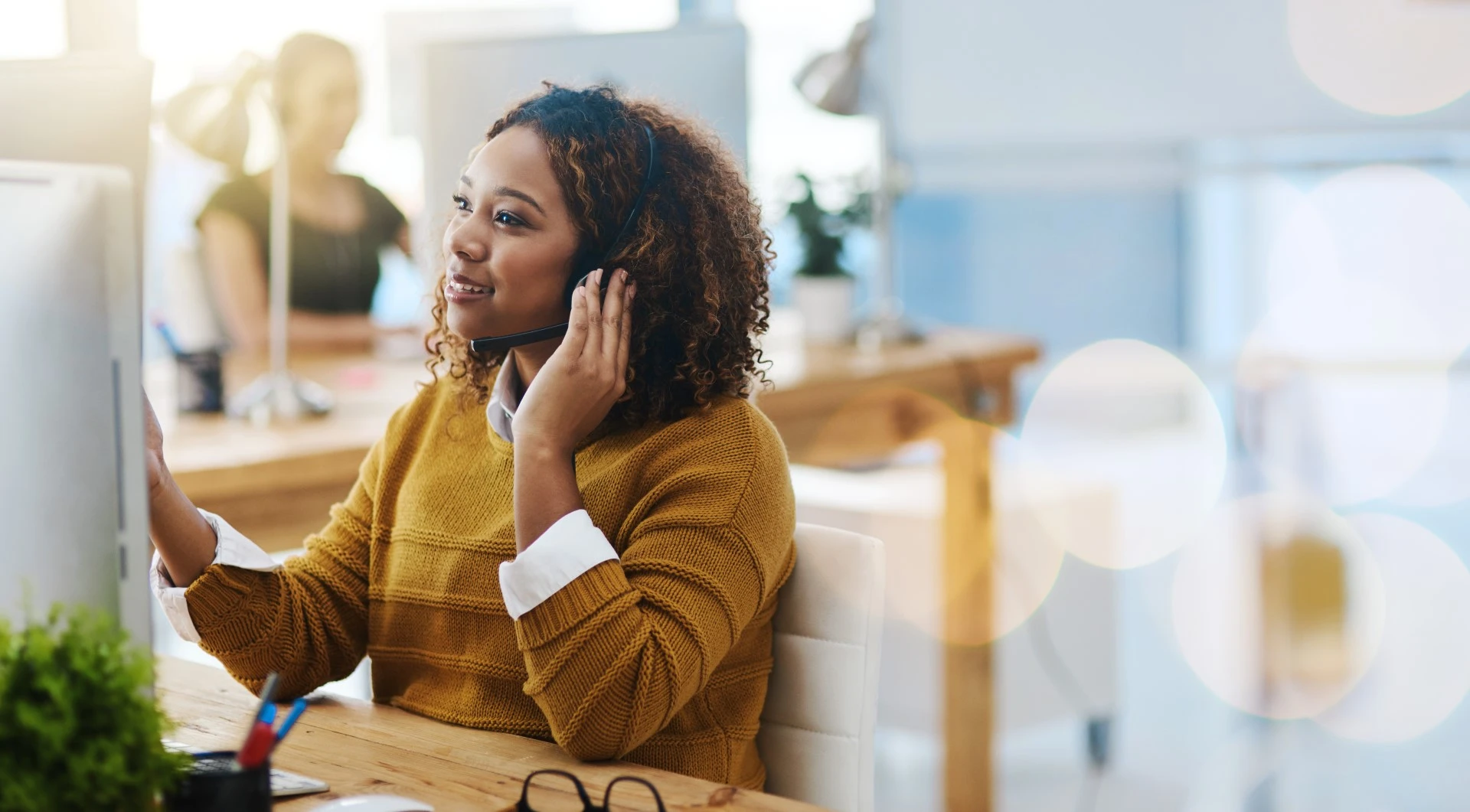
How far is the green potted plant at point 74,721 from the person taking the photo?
676 mm

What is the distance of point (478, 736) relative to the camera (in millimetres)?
1084

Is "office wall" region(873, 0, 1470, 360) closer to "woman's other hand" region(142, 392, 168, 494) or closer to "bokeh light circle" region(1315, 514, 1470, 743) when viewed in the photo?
"bokeh light circle" region(1315, 514, 1470, 743)

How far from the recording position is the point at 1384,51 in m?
2.53

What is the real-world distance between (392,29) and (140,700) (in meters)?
2.72

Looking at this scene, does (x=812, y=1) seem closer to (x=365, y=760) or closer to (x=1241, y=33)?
(x=1241, y=33)

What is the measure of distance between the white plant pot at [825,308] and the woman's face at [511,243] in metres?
2.09

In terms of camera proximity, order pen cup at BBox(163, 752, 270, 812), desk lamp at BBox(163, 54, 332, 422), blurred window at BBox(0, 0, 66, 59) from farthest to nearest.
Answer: blurred window at BBox(0, 0, 66, 59) < desk lamp at BBox(163, 54, 332, 422) < pen cup at BBox(163, 752, 270, 812)

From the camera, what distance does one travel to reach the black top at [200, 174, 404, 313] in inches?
134

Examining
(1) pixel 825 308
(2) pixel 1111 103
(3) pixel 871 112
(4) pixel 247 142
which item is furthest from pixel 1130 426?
(4) pixel 247 142

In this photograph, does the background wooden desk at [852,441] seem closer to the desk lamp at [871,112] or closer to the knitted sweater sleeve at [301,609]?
the desk lamp at [871,112]

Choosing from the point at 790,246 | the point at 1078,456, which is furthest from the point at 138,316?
the point at 1078,456

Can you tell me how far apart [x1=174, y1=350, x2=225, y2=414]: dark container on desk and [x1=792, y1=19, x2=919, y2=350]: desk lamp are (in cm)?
137

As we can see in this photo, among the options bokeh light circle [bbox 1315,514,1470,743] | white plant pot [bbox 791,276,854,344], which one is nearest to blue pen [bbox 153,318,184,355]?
white plant pot [bbox 791,276,854,344]

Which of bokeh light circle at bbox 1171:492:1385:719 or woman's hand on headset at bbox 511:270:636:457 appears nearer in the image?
woman's hand on headset at bbox 511:270:636:457
